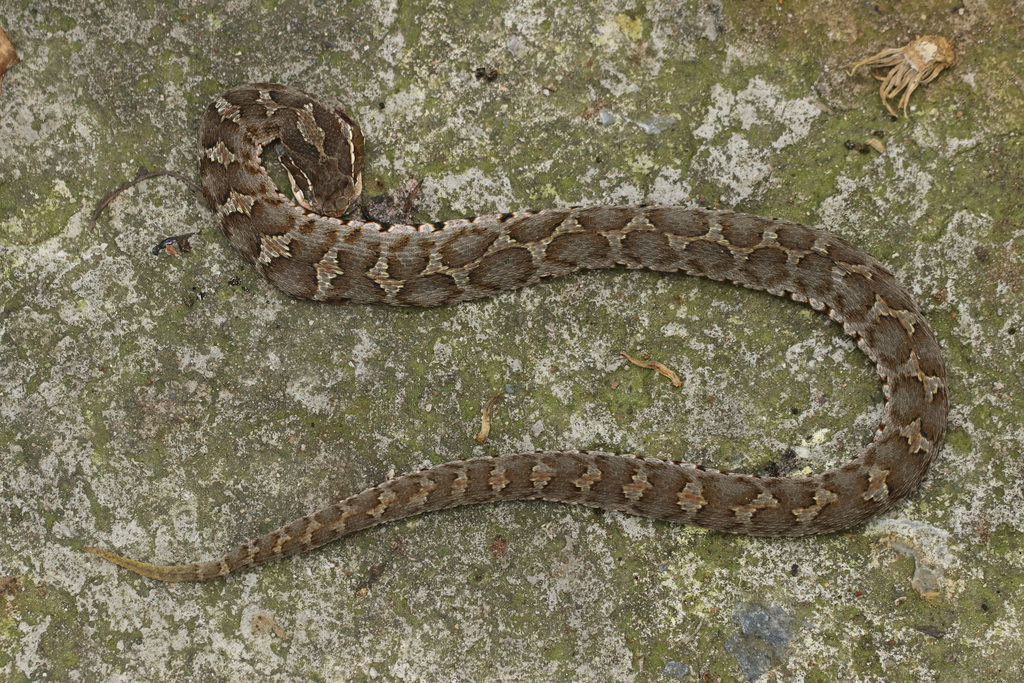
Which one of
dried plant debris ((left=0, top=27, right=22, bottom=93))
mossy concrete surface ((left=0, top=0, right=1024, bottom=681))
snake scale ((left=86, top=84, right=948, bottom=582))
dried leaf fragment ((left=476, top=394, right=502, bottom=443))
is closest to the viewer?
snake scale ((left=86, top=84, right=948, bottom=582))

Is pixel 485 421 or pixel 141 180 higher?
pixel 141 180

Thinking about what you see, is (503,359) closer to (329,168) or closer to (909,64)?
(329,168)

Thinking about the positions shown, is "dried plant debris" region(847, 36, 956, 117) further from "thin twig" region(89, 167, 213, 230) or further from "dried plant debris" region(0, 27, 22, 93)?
"dried plant debris" region(0, 27, 22, 93)

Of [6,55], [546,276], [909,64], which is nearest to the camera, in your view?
[909,64]

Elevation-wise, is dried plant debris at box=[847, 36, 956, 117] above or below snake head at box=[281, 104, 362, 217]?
above

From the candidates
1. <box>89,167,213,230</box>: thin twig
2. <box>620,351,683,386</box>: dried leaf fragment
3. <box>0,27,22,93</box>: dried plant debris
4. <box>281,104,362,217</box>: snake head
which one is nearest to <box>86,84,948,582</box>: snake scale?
<box>281,104,362,217</box>: snake head

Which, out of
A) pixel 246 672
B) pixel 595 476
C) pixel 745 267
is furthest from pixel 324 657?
pixel 745 267

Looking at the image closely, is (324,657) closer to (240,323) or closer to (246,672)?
(246,672)

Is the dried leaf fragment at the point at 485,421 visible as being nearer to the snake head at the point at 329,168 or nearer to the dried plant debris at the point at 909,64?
the snake head at the point at 329,168

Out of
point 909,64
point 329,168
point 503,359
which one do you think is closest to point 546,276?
point 503,359
